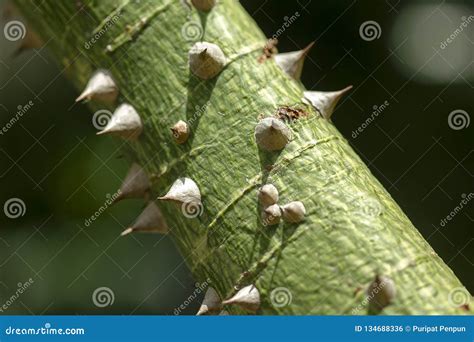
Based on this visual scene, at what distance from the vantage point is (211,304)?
158 centimetres

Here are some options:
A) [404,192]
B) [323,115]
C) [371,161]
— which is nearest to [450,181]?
[404,192]

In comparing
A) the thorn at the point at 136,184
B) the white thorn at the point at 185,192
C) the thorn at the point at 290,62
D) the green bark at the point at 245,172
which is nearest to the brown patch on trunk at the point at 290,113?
the green bark at the point at 245,172

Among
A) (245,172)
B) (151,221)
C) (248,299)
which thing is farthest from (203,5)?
(248,299)

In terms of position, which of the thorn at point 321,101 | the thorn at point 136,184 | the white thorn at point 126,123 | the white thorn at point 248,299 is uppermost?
the thorn at point 321,101

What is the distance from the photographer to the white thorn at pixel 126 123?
164 cm

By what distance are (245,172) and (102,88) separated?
0.44m

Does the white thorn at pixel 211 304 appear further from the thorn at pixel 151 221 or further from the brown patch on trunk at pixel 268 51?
the brown patch on trunk at pixel 268 51

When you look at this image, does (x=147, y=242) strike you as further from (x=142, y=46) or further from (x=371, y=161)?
(x=142, y=46)

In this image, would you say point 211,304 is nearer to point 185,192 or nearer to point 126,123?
point 185,192

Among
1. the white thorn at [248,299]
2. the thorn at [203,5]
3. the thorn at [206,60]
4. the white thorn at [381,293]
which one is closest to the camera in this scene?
the white thorn at [381,293]

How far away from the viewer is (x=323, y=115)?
64.9 inches

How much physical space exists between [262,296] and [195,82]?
0.52m

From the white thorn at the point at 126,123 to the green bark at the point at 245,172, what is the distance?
2 centimetres

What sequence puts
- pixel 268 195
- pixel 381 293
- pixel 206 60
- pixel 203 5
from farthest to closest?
pixel 203 5 → pixel 206 60 → pixel 268 195 → pixel 381 293
